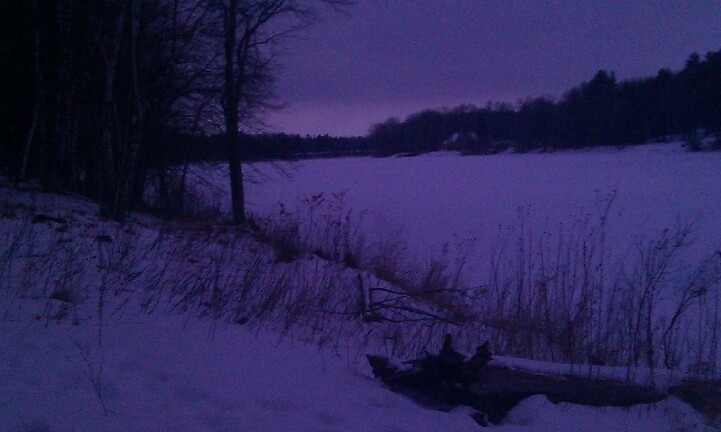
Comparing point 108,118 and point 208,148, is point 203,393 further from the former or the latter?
point 208,148

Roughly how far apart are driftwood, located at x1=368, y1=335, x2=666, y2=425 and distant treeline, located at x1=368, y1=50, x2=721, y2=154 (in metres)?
44.7

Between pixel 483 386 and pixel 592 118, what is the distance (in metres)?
74.4

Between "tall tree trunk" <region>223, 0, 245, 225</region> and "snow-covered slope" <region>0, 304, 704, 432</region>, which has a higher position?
"tall tree trunk" <region>223, 0, 245, 225</region>

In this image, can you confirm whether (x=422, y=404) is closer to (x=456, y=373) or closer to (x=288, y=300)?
(x=456, y=373)

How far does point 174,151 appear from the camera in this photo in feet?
62.1

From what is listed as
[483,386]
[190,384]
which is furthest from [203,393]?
[483,386]

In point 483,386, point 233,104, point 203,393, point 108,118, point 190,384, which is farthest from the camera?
point 233,104

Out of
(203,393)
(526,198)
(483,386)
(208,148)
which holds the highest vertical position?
(208,148)

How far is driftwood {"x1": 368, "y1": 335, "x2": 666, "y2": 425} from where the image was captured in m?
4.45

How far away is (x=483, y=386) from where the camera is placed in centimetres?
458

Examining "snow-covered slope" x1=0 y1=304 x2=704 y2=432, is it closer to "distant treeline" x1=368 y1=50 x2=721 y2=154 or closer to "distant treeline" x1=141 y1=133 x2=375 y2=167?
"distant treeline" x1=141 y1=133 x2=375 y2=167

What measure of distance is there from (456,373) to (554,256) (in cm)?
1103

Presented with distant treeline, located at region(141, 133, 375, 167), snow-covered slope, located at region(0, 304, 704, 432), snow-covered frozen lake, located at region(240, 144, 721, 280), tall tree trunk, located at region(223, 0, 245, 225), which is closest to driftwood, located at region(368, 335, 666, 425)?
snow-covered slope, located at region(0, 304, 704, 432)

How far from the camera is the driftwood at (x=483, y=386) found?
175 inches
